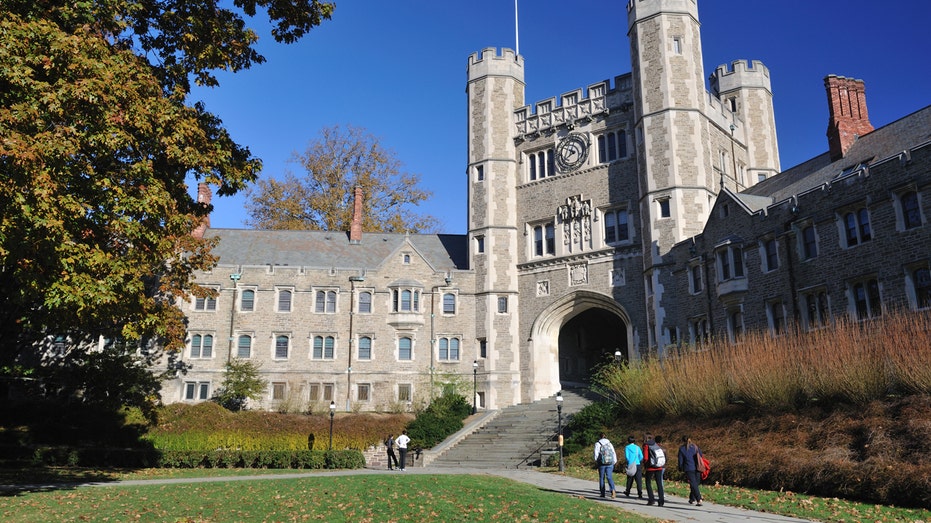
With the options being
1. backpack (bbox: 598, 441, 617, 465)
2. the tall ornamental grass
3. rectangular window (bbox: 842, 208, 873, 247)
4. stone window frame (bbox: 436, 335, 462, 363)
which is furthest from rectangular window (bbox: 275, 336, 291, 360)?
rectangular window (bbox: 842, 208, 873, 247)

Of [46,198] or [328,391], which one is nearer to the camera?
[46,198]

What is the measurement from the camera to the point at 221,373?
125 feet

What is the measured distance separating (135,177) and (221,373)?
2571 cm

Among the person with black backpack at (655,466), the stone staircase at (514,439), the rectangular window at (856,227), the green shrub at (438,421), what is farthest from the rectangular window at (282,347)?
the person with black backpack at (655,466)

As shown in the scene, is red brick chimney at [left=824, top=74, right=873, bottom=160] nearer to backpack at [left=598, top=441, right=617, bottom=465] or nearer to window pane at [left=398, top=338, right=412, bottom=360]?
backpack at [left=598, top=441, right=617, bottom=465]

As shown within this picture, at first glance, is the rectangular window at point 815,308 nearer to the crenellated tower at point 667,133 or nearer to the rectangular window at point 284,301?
the crenellated tower at point 667,133

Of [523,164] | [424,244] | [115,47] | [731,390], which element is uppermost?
[523,164]

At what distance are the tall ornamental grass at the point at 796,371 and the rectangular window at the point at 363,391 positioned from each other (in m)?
16.2

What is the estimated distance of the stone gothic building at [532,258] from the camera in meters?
34.1

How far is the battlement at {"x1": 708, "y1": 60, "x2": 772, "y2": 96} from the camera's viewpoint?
41.8 metres

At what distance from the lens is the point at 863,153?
2702 cm

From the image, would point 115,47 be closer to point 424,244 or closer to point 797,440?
point 797,440

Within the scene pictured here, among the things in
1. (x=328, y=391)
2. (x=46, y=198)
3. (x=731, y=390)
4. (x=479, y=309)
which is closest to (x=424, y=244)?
(x=479, y=309)

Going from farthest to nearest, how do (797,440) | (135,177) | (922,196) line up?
(922,196) < (797,440) < (135,177)
